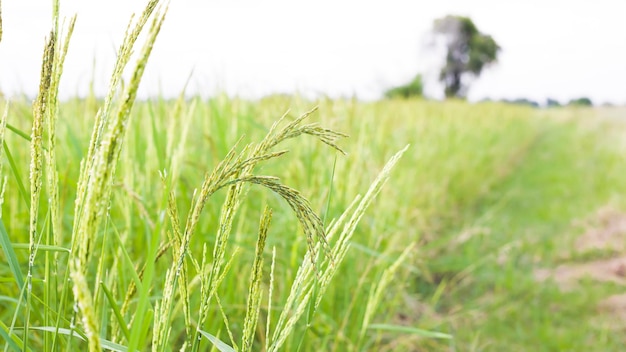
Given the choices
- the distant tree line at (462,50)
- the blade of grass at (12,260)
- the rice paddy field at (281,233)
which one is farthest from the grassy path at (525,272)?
the distant tree line at (462,50)

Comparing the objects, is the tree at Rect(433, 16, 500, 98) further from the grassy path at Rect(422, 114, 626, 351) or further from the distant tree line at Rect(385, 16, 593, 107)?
the grassy path at Rect(422, 114, 626, 351)

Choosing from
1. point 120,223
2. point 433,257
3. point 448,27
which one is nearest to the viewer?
point 120,223

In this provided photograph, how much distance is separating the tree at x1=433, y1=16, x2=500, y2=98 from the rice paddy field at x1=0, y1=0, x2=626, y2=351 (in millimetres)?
→ 30284

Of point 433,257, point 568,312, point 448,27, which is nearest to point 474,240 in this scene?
point 433,257

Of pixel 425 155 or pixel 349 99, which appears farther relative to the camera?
pixel 425 155

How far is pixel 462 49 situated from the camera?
120ft

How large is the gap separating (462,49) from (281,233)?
36.9 m

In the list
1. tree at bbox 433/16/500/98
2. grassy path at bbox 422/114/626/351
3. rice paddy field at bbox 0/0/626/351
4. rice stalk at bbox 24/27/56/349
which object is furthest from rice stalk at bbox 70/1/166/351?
tree at bbox 433/16/500/98

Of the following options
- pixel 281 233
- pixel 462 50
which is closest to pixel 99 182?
pixel 281 233

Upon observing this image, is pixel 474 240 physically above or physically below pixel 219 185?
below

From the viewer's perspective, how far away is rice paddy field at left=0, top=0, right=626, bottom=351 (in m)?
0.48

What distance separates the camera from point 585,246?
4438 mm

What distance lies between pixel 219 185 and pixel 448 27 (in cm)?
3815

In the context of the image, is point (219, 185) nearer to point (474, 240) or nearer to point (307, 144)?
point (307, 144)
